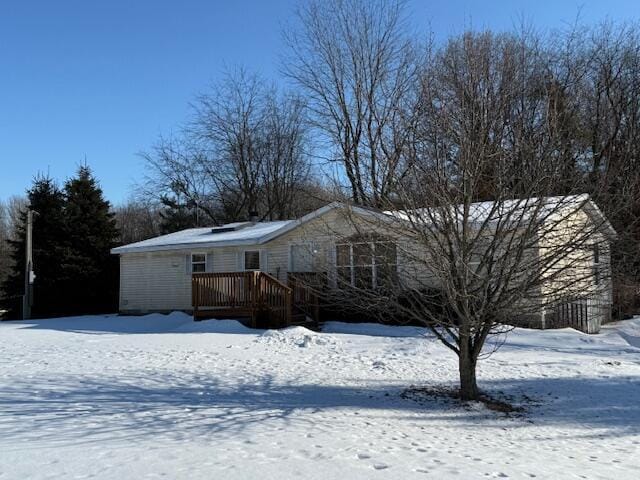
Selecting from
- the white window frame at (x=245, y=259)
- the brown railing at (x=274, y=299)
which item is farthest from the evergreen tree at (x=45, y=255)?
the brown railing at (x=274, y=299)

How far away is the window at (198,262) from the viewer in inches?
858

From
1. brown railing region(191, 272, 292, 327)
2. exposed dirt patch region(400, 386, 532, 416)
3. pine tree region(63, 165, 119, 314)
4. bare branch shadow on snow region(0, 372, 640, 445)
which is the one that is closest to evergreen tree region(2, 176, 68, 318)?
pine tree region(63, 165, 119, 314)

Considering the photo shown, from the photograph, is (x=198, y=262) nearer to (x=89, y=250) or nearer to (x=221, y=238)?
(x=221, y=238)

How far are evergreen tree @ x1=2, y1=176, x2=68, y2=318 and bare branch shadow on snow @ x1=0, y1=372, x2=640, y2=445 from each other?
868 inches

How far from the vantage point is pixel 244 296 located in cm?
1684

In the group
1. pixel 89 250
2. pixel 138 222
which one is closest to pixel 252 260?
pixel 89 250

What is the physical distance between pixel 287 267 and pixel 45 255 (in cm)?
1569

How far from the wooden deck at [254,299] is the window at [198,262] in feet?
14.0

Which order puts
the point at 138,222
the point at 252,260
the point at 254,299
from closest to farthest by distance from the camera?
the point at 254,299 < the point at 252,260 < the point at 138,222

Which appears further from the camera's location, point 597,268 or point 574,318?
point 574,318

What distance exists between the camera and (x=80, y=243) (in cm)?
2902

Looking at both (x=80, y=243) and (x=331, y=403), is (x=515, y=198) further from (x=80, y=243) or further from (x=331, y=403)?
(x=80, y=243)

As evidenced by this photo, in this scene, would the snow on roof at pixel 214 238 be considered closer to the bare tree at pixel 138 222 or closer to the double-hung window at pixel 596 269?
the double-hung window at pixel 596 269

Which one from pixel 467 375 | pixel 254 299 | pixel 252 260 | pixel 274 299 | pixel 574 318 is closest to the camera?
pixel 467 375
